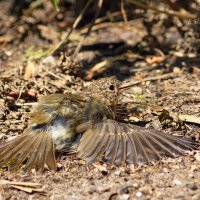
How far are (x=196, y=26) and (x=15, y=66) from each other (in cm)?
241

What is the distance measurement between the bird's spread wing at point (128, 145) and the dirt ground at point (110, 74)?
3.3 inches

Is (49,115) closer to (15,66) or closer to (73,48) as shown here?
(15,66)

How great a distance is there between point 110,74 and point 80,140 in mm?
2242

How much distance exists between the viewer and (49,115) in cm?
507

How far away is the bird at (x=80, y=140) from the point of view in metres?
4.72

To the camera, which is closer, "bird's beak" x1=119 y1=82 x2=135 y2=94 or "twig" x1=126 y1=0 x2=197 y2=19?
"bird's beak" x1=119 y1=82 x2=135 y2=94

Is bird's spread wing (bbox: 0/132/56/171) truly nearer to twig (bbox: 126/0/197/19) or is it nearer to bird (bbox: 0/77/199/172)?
bird (bbox: 0/77/199/172)

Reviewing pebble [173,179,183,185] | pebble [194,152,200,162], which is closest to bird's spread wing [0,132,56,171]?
pebble [173,179,183,185]

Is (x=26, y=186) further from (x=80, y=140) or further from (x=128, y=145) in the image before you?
(x=128, y=145)

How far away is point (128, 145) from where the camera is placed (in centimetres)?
483

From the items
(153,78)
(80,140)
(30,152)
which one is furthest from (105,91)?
(153,78)

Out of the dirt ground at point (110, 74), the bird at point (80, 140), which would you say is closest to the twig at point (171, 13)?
the dirt ground at point (110, 74)

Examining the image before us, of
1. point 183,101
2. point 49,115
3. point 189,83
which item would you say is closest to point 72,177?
point 49,115

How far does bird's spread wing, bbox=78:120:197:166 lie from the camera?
186 inches
